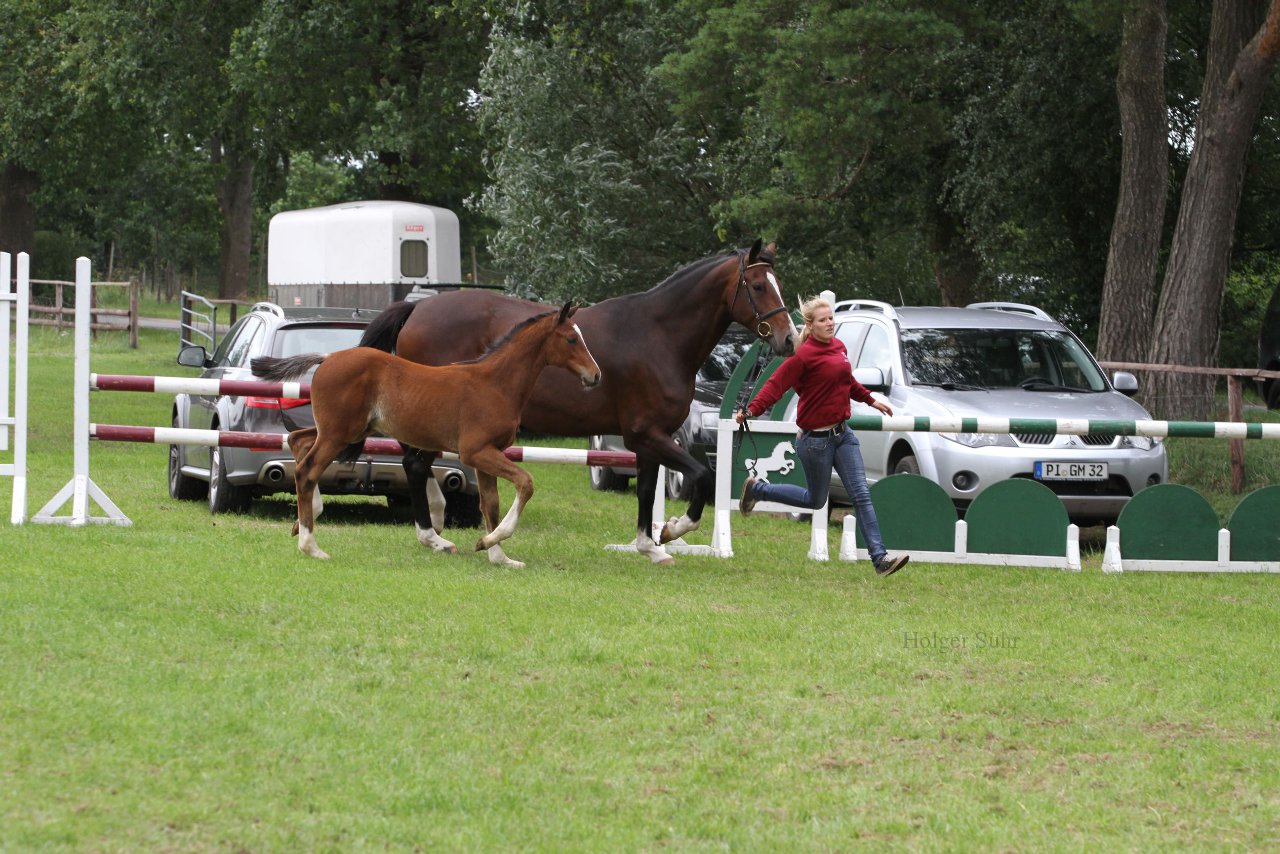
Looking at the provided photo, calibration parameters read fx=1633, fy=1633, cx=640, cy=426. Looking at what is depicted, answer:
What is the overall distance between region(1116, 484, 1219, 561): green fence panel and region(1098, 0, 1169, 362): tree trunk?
7.54 m

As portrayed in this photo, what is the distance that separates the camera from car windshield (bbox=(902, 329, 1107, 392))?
1416cm

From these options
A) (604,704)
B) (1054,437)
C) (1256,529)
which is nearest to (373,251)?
(1054,437)

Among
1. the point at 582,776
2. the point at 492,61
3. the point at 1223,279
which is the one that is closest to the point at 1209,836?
the point at 582,776

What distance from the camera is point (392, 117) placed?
31.9 m

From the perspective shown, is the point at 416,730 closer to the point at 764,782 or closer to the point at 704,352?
the point at 764,782

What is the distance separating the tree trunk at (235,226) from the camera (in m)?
53.7

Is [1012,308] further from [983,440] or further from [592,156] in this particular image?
[592,156]

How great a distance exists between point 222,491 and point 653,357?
403 centimetres

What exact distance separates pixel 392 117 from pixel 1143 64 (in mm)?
17087

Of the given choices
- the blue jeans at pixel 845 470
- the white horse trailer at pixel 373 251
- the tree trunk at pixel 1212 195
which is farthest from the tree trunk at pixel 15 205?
the blue jeans at pixel 845 470

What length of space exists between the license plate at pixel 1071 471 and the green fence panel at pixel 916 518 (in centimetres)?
169

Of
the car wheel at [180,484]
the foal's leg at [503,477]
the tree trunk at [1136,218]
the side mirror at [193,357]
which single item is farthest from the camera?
the tree trunk at [1136,218]

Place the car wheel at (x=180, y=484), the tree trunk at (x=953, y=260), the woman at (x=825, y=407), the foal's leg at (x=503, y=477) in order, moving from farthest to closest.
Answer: the tree trunk at (x=953, y=260) < the car wheel at (x=180, y=484) < the woman at (x=825, y=407) < the foal's leg at (x=503, y=477)

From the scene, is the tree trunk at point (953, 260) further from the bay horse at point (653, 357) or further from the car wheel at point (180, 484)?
the bay horse at point (653, 357)
